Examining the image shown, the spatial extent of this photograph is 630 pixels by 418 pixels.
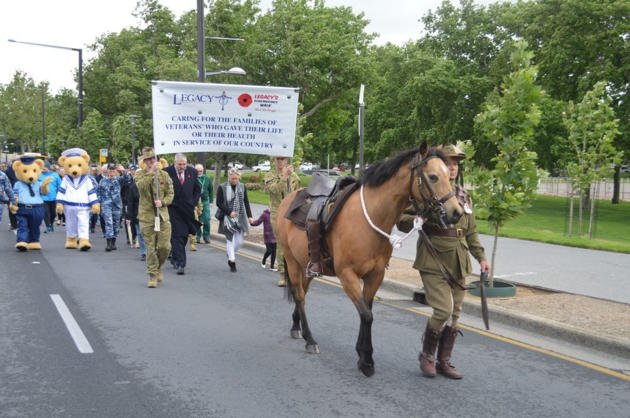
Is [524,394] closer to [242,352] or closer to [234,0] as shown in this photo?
[242,352]

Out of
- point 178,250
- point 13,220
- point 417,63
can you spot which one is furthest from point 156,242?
point 417,63

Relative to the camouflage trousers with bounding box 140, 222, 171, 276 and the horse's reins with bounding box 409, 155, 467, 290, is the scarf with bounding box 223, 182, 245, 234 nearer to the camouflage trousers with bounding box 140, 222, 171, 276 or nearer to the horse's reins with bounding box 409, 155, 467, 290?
the camouflage trousers with bounding box 140, 222, 171, 276

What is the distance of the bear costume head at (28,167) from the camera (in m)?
14.3

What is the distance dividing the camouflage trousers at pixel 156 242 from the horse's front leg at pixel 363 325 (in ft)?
17.0

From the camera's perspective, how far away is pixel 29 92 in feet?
322

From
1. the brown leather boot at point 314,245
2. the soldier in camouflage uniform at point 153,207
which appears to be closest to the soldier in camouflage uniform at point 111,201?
the soldier in camouflage uniform at point 153,207

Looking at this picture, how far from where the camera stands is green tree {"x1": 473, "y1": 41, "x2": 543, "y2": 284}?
338 inches

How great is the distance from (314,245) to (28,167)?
35.9ft

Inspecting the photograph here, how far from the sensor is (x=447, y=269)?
211 inches

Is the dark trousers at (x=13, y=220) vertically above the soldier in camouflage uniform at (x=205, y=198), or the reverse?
the soldier in camouflage uniform at (x=205, y=198)

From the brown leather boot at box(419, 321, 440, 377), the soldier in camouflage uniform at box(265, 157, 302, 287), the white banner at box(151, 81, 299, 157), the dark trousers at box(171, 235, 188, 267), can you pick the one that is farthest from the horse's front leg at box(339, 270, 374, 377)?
the dark trousers at box(171, 235, 188, 267)

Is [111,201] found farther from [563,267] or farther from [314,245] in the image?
[314,245]

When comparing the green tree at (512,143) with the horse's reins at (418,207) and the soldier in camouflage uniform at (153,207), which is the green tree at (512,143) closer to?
the horse's reins at (418,207)

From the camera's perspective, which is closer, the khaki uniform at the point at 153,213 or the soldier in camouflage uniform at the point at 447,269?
the soldier in camouflage uniform at the point at 447,269
